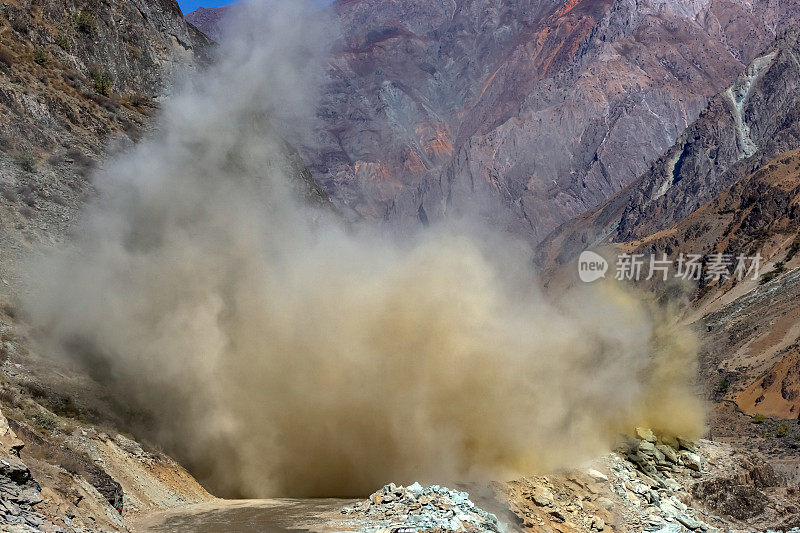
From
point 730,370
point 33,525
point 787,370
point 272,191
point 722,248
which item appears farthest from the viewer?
point 722,248

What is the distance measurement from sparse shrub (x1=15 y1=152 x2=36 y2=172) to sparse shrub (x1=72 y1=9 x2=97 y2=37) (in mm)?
12880

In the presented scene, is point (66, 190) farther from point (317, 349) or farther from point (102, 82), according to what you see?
point (317, 349)

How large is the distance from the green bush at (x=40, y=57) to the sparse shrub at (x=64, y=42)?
2071 millimetres

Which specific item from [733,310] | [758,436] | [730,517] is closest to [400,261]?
[730,517]

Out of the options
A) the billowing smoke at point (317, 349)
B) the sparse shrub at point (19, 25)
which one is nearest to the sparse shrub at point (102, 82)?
the sparse shrub at point (19, 25)

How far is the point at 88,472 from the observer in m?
19.2

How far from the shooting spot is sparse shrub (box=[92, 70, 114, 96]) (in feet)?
140

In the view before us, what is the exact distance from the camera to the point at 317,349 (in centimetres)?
2877

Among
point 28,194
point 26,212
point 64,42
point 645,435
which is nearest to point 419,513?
point 645,435

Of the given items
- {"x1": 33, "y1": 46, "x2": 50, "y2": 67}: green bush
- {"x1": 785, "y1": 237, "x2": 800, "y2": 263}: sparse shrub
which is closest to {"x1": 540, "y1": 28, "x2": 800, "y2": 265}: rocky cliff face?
{"x1": 785, "y1": 237, "x2": 800, "y2": 263}: sparse shrub

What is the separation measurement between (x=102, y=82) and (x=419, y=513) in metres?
33.4

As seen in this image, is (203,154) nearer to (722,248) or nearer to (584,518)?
(584,518)

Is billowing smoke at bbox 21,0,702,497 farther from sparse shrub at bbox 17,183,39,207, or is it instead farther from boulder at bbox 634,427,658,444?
sparse shrub at bbox 17,183,39,207

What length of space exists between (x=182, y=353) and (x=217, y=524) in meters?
8.90
